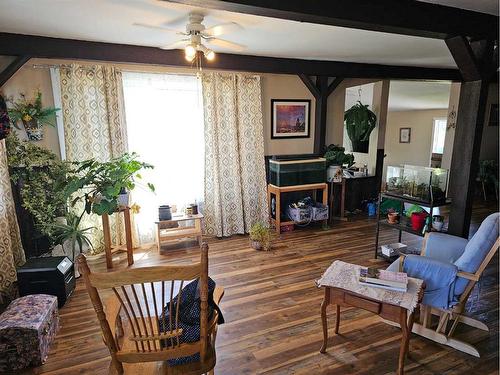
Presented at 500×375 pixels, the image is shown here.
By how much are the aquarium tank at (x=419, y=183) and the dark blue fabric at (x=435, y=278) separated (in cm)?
108

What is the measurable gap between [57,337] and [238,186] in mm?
2686

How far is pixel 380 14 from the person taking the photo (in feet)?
6.95

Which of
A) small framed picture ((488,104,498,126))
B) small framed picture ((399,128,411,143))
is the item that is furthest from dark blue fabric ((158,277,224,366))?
small framed picture ((399,128,411,143))

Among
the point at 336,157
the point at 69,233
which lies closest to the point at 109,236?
the point at 69,233

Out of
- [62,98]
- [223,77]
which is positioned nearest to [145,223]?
[62,98]

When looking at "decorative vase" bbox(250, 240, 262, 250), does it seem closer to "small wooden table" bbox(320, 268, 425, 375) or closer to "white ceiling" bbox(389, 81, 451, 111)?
"small wooden table" bbox(320, 268, 425, 375)

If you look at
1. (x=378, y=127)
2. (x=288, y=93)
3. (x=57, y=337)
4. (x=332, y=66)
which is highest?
(x=332, y=66)

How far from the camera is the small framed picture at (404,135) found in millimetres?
9031

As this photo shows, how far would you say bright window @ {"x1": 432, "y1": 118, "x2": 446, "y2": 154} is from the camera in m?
8.83

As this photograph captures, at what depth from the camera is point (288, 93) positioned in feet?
15.4

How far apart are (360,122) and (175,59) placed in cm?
340

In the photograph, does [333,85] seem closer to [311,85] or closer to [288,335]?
[311,85]

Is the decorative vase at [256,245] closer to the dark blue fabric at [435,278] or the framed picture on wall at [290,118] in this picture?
the framed picture on wall at [290,118]

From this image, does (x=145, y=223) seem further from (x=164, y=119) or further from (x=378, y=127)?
(x=378, y=127)
